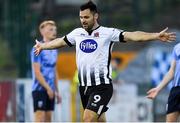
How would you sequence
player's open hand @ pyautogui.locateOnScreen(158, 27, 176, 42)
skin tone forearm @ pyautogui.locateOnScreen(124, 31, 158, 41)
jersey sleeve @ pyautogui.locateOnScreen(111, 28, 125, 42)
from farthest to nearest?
jersey sleeve @ pyautogui.locateOnScreen(111, 28, 125, 42)
skin tone forearm @ pyautogui.locateOnScreen(124, 31, 158, 41)
player's open hand @ pyautogui.locateOnScreen(158, 27, 176, 42)

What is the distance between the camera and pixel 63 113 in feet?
56.3


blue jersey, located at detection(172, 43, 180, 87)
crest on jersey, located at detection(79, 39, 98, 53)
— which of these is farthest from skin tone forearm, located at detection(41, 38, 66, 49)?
blue jersey, located at detection(172, 43, 180, 87)

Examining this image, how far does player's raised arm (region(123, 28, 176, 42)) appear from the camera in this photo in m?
10.1

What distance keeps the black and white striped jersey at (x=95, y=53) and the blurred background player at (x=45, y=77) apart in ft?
6.90

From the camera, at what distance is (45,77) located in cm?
1334

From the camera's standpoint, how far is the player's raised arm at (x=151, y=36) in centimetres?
1005

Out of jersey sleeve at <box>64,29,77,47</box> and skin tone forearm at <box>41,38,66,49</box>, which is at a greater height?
jersey sleeve at <box>64,29,77,47</box>

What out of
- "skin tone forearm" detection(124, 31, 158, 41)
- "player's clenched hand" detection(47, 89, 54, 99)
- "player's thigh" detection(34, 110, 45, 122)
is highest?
"skin tone forearm" detection(124, 31, 158, 41)

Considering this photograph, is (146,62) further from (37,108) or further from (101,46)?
(101,46)

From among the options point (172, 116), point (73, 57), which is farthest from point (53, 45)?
point (73, 57)

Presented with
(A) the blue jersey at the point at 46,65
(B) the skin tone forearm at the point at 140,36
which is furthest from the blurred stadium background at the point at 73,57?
(B) the skin tone forearm at the point at 140,36

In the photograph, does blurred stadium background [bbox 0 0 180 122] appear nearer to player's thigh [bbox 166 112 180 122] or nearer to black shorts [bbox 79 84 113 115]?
player's thigh [bbox 166 112 180 122]

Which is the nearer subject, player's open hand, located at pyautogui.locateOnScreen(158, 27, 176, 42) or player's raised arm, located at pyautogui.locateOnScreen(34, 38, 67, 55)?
player's open hand, located at pyautogui.locateOnScreen(158, 27, 176, 42)

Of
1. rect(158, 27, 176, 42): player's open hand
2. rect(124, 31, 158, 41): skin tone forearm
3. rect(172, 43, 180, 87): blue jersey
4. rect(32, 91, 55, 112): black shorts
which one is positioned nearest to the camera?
rect(158, 27, 176, 42): player's open hand
